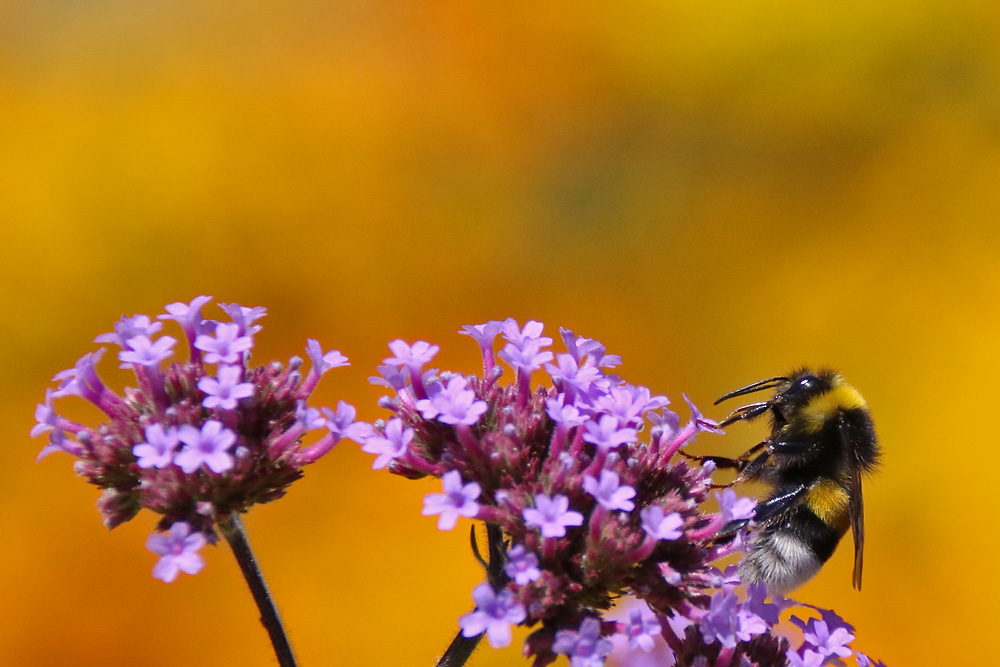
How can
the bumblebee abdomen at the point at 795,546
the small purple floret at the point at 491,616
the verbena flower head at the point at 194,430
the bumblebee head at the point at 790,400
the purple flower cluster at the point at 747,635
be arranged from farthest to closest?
the bumblebee head at the point at 790,400
the bumblebee abdomen at the point at 795,546
the purple flower cluster at the point at 747,635
the verbena flower head at the point at 194,430
the small purple floret at the point at 491,616

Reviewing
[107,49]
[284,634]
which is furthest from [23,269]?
[284,634]

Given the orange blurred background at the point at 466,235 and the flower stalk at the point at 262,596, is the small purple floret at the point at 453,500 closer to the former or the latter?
the flower stalk at the point at 262,596

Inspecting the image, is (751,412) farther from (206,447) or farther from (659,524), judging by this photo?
(206,447)

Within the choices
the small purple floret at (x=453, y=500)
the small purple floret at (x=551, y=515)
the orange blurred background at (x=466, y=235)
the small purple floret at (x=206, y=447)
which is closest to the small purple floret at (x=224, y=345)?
the small purple floret at (x=206, y=447)

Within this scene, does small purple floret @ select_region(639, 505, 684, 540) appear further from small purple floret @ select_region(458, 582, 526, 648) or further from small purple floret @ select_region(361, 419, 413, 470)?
small purple floret @ select_region(361, 419, 413, 470)

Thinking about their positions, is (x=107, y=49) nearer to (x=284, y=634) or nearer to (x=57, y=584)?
(x=57, y=584)

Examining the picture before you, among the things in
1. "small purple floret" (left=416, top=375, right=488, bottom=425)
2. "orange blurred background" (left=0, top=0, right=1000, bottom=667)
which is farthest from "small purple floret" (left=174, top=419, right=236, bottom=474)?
"orange blurred background" (left=0, top=0, right=1000, bottom=667)

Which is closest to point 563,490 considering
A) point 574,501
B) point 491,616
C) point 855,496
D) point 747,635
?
point 574,501
